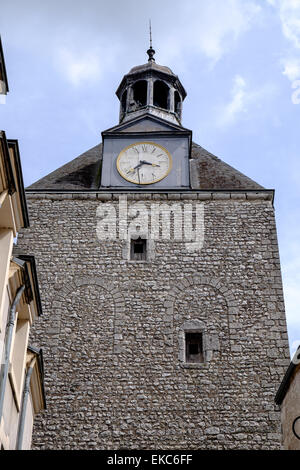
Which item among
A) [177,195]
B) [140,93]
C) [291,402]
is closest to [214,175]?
[177,195]

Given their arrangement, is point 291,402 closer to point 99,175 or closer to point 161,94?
point 99,175

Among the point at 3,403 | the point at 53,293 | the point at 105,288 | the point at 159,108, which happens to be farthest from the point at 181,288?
the point at 3,403

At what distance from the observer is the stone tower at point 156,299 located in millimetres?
13023

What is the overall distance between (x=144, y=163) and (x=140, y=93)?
3.39m

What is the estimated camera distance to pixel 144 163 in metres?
16.9

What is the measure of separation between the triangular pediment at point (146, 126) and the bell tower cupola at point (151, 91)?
41.2 inches

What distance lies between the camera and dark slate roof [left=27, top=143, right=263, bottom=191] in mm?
16703

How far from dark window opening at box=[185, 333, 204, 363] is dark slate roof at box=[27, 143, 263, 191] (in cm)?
377

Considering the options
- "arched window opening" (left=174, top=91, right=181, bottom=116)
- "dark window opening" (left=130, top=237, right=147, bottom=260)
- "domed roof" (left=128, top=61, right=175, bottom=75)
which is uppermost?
"domed roof" (left=128, top=61, right=175, bottom=75)

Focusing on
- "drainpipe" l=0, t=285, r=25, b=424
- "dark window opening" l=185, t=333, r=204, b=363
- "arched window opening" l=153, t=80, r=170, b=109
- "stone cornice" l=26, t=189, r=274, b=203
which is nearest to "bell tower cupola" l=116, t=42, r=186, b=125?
"arched window opening" l=153, t=80, r=170, b=109

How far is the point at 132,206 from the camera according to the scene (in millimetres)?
15984

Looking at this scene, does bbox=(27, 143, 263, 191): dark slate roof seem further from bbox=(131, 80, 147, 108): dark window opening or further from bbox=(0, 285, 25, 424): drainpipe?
bbox=(0, 285, 25, 424): drainpipe

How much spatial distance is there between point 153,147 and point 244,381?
20.1 ft
